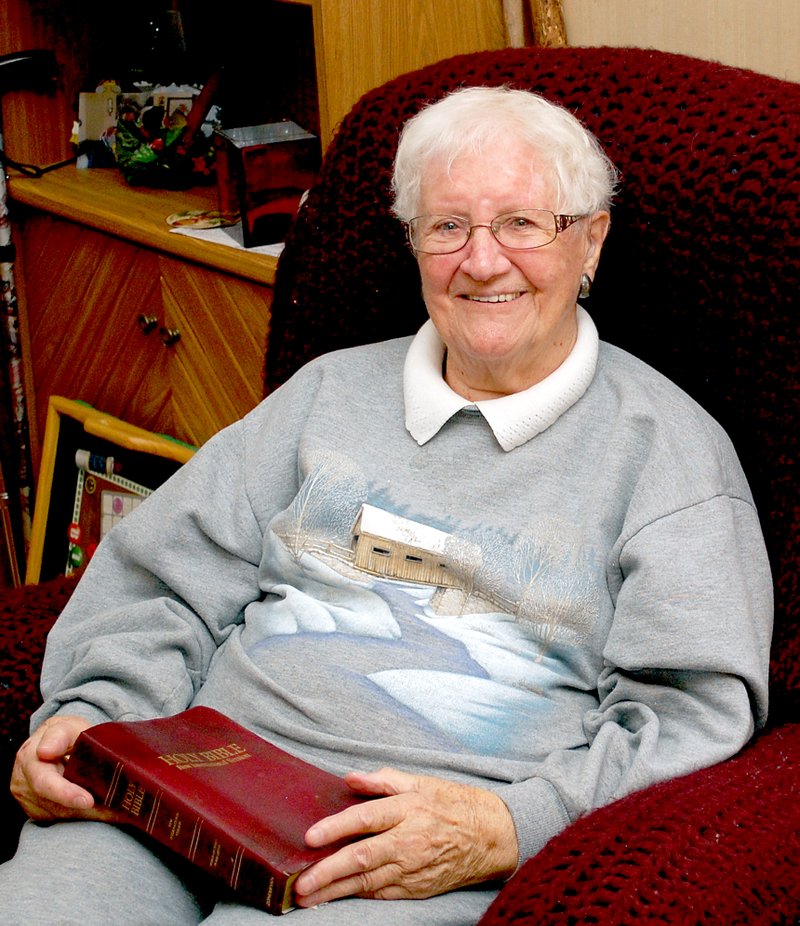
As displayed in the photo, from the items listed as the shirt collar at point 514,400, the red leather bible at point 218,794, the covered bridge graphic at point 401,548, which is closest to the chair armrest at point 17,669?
the red leather bible at point 218,794

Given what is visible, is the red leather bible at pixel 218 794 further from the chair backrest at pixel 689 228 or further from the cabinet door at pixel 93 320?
the cabinet door at pixel 93 320

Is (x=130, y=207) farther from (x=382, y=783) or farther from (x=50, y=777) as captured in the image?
(x=382, y=783)

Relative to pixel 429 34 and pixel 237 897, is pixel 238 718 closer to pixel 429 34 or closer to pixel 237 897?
pixel 237 897

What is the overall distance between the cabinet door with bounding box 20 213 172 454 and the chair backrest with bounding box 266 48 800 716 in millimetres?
808

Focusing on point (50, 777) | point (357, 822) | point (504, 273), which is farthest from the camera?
point (504, 273)

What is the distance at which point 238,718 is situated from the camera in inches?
56.2

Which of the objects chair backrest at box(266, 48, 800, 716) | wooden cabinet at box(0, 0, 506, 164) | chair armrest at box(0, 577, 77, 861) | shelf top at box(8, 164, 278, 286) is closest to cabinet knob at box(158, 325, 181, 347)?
shelf top at box(8, 164, 278, 286)

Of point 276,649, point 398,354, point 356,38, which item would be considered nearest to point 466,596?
point 276,649

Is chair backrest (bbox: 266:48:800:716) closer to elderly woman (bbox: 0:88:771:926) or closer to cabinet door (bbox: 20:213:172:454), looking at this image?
elderly woman (bbox: 0:88:771:926)

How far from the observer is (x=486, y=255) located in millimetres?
1389

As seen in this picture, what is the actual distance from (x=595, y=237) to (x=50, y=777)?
88 cm

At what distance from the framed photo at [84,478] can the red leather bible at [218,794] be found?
3.79ft

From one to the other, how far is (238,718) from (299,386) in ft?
1.42

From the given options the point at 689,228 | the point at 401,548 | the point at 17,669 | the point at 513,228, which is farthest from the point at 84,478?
the point at 689,228
